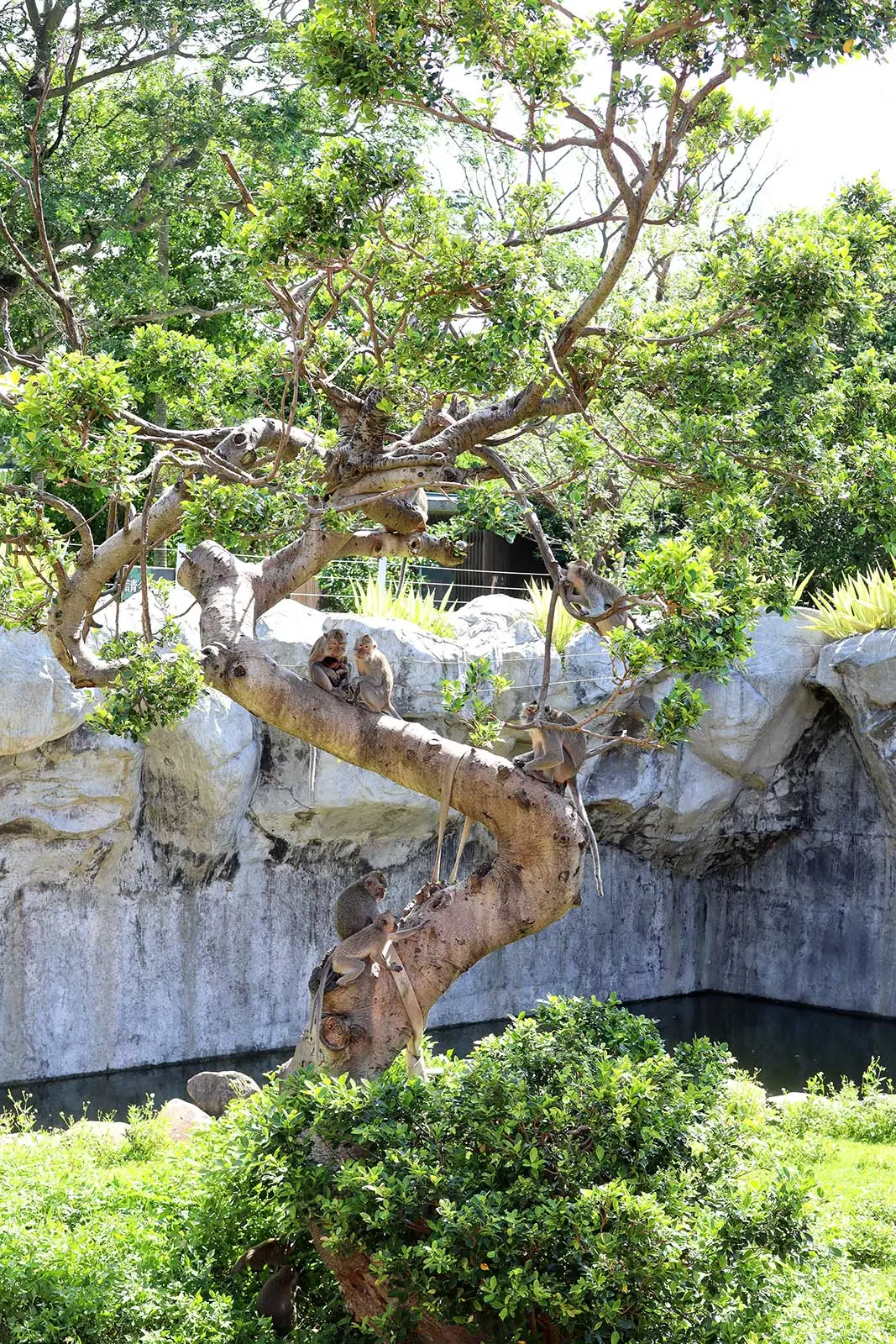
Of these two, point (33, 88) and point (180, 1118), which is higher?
point (33, 88)

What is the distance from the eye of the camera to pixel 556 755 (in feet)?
15.9

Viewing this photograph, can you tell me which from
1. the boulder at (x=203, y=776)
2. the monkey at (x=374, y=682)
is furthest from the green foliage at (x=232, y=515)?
the boulder at (x=203, y=776)

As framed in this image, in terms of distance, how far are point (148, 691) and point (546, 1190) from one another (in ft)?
7.02

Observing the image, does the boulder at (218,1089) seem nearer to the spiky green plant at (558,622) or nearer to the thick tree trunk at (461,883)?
the thick tree trunk at (461,883)

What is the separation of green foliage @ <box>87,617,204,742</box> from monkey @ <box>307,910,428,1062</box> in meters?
1.06

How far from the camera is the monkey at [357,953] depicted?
4.95m

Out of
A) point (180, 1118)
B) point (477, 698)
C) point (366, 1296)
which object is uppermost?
point (477, 698)

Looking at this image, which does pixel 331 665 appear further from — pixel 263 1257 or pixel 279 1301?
pixel 279 1301

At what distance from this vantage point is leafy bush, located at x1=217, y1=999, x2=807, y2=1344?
3.57 meters

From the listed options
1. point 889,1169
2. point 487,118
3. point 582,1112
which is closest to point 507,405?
point 487,118

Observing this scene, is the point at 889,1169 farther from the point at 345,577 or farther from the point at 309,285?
the point at 345,577

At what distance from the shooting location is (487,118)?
192 inches

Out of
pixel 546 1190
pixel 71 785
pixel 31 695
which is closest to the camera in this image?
pixel 546 1190

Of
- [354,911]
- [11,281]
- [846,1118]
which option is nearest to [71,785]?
[11,281]
